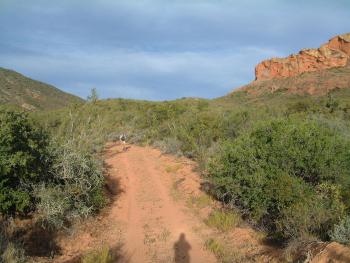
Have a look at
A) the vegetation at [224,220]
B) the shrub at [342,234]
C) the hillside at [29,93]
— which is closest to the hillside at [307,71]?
the hillside at [29,93]

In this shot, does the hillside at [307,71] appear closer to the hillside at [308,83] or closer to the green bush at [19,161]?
the hillside at [308,83]

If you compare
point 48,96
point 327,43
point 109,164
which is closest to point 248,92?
point 327,43

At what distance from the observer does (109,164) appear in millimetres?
19375

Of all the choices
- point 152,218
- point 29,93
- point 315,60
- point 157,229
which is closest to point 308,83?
point 315,60

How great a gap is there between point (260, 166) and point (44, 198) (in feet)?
16.8

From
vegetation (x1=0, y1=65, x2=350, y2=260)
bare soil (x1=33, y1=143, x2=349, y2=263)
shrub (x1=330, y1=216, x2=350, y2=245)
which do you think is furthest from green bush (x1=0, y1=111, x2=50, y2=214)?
shrub (x1=330, y1=216, x2=350, y2=245)

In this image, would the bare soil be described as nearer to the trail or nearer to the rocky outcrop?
the trail

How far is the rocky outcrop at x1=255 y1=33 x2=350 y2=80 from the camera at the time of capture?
7281 cm

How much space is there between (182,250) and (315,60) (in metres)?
72.6

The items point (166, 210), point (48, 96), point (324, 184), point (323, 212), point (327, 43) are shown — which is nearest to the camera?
point (323, 212)

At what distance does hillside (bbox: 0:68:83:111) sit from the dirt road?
32104 mm

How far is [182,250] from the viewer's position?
9.41m

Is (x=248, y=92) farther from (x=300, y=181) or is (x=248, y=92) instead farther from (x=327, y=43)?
(x=300, y=181)

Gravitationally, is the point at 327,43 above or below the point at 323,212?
above
